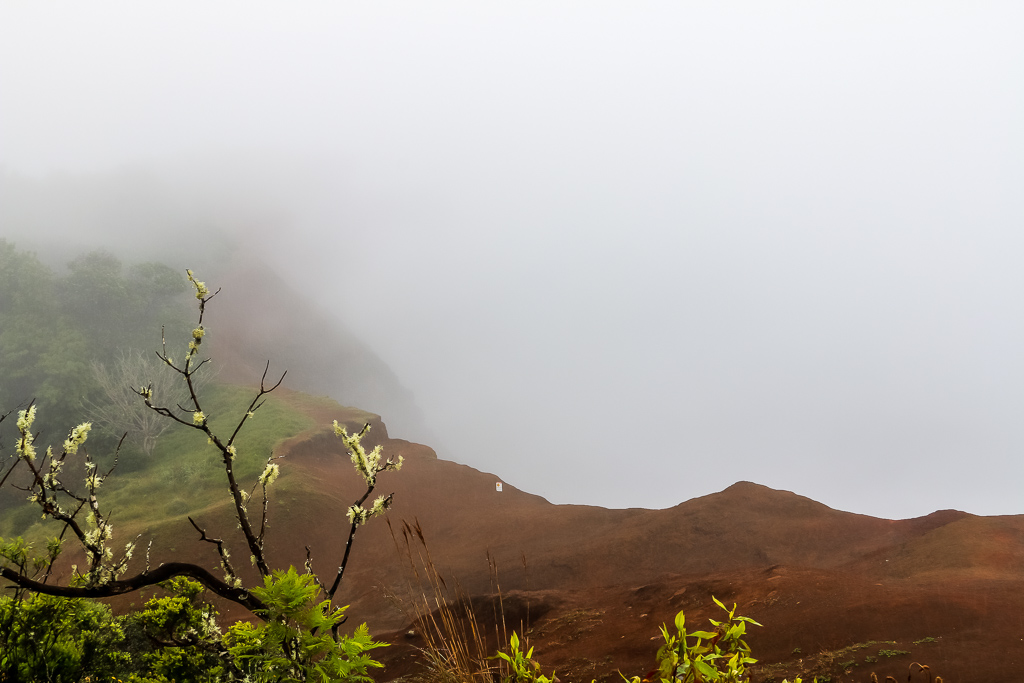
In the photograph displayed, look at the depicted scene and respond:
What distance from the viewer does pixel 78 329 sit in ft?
82.5

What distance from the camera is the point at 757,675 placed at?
5668 millimetres

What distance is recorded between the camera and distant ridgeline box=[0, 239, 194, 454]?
22219 mm

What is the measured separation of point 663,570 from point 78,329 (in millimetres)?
26607

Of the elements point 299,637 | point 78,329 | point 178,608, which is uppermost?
point 78,329

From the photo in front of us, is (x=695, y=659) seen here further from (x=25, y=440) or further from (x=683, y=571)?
(x=683, y=571)

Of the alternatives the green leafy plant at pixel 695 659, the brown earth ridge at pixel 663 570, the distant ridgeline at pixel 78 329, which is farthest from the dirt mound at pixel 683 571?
the distant ridgeline at pixel 78 329

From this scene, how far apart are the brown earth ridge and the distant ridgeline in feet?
31.3

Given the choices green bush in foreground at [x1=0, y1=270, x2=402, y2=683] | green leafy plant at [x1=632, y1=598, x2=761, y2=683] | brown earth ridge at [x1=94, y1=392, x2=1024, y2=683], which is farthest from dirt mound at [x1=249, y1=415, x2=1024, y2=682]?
green leafy plant at [x1=632, y1=598, x2=761, y2=683]

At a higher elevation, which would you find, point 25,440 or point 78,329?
point 78,329

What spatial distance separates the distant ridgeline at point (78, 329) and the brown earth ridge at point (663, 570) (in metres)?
9.55

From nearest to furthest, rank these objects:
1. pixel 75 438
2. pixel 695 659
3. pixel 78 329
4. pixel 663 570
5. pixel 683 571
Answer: pixel 695 659 < pixel 75 438 < pixel 683 571 < pixel 663 570 < pixel 78 329

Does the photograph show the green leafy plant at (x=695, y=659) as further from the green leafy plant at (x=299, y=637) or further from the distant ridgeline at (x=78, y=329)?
the distant ridgeline at (x=78, y=329)

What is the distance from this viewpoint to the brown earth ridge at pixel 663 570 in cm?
636

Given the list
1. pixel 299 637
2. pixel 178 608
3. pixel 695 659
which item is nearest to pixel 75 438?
pixel 299 637
